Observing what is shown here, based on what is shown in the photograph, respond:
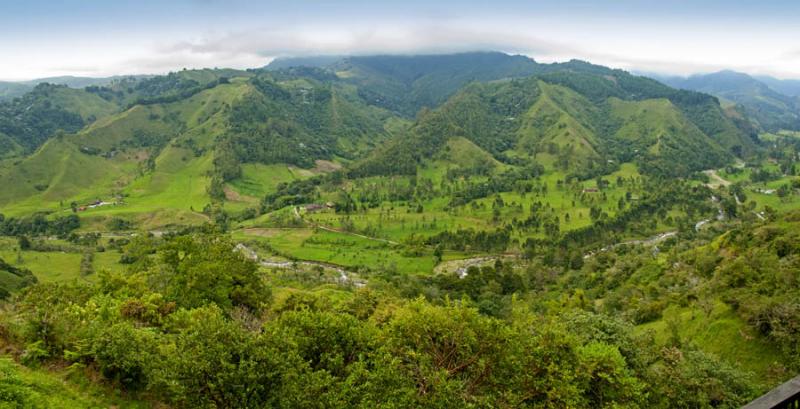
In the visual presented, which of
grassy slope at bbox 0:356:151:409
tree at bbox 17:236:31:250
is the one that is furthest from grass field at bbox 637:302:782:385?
tree at bbox 17:236:31:250

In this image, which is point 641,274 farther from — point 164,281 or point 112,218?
point 112,218

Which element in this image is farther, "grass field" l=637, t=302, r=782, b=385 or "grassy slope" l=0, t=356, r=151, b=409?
"grass field" l=637, t=302, r=782, b=385

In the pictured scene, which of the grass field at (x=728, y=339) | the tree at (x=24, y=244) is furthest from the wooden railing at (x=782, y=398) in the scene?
the tree at (x=24, y=244)

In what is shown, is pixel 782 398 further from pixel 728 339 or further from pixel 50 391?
pixel 728 339

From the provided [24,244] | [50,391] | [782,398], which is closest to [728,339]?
[782,398]

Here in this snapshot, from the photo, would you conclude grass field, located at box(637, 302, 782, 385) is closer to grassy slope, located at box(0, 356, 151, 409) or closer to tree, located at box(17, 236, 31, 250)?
grassy slope, located at box(0, 356, 151, 409)

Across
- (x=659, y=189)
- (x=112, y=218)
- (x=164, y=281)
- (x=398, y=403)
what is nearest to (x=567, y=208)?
(x=659, y=189)

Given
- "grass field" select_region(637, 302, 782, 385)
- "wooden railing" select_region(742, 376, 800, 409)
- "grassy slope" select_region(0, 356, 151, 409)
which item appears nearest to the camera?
"wooden railing" select_region(742, 376, 800, 409)

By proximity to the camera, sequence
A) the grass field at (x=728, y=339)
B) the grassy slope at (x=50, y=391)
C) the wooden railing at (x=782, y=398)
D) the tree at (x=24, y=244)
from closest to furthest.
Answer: the wooden railing at (x=782, y=398) < the grassy slope at (x=50, y=391) < the grass field at (x=728, y=339) < the tree at (x=24, y=244)

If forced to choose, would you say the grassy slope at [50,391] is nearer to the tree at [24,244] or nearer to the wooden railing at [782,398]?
the wooden railing at [782,398]
